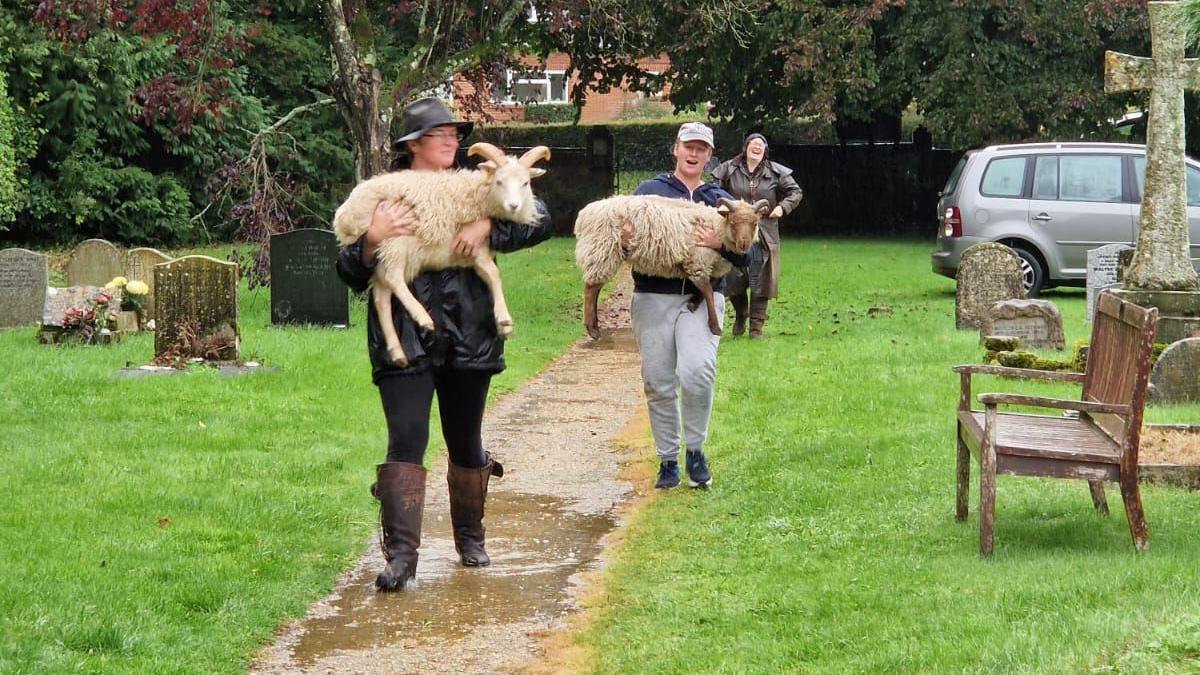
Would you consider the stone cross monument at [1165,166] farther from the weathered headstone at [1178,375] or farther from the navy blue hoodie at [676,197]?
the navy blue hoodie at [676,197]

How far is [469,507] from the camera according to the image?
7133mm

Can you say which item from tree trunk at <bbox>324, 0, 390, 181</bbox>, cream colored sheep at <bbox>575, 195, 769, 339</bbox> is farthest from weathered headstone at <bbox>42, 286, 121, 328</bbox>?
cream colored sheep at <bbox>575, 195, 769, 339</bbox>

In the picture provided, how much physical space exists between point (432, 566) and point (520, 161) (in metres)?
1.95

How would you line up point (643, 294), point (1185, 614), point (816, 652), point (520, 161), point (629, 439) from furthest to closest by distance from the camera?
point (629, 439), point (643, 294), point (520, 161), point (816, 652), point (1185, 614)

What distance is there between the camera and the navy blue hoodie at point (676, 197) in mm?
8562

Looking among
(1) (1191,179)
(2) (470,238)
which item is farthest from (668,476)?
(1) (1191,179)

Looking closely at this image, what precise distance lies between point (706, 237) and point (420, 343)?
2.33 meters

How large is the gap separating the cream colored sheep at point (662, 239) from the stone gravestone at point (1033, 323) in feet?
21.2

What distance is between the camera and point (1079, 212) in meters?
19.3

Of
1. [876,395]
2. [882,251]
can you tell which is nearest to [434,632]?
[876,395]

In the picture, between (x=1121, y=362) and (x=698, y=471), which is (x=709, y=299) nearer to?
(x=698, y=471)

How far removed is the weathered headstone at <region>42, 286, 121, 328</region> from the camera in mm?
15328

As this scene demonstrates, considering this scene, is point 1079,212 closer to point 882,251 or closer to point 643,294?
point 882,251

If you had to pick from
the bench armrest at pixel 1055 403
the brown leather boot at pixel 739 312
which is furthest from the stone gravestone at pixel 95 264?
the bench armrest at pixel 1055 403
